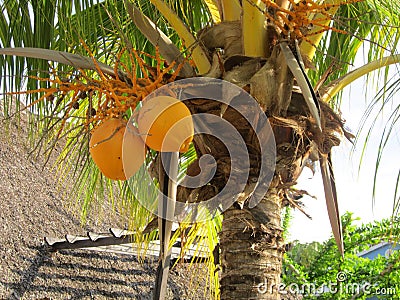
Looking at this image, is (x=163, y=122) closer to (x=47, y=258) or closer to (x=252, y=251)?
(x=252, y=251)

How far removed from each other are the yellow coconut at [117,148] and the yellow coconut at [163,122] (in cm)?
4

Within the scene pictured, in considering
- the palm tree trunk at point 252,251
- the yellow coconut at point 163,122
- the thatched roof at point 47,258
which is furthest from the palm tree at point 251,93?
the thatched roof at point 47,258

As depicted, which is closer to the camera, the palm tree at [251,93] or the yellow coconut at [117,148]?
the yellow coconut at [117,148]

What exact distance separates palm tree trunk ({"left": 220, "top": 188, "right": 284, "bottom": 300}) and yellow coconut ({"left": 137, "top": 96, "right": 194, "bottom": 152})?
0.45 meters

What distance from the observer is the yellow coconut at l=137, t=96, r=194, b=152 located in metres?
1.67

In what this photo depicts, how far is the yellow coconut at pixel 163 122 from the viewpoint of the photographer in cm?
167

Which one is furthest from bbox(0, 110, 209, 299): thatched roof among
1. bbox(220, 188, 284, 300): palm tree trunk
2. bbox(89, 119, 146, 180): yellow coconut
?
bbox(89, 119, 146, 180): yellow coconut

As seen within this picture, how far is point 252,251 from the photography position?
201 cm

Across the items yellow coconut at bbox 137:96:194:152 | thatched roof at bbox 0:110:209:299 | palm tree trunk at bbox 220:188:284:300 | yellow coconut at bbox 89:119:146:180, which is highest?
thatched roof at bbox 0:110:209:299

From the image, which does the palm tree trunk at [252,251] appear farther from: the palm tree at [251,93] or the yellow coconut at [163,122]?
the yellow coconut at [163,122]

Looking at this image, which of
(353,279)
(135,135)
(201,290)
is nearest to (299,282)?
(353,279)

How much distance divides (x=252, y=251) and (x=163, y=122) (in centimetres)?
62

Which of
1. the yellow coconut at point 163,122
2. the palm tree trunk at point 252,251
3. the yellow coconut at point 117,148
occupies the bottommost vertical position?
the palm tree trunk at point 252,251

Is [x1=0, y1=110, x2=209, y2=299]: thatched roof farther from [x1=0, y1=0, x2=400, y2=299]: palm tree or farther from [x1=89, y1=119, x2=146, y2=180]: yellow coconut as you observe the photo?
[x1=89, y1=119, x2=146, y2=180]: yellow coconut
